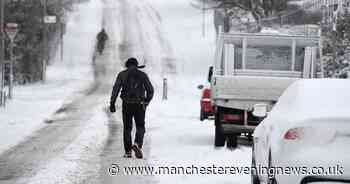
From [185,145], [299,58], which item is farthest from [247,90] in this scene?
[299,58]

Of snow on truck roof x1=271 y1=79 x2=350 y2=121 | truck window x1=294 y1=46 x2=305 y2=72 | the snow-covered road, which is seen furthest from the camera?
truck window x1=294 y1=46 x2=305 y2=72

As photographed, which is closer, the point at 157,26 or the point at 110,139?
the point at 110,139

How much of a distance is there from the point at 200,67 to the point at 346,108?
41347mm

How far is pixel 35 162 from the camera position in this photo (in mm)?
13117

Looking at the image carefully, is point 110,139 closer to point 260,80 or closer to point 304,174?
point 260,80

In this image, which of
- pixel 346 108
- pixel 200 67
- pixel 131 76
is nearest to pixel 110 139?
pixel 131 76

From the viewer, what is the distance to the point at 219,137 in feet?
50.9

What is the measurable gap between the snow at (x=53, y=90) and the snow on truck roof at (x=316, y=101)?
765 cm

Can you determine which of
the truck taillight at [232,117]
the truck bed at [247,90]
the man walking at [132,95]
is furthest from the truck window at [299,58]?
the man walking at [132,95]

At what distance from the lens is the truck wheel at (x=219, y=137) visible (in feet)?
50.8

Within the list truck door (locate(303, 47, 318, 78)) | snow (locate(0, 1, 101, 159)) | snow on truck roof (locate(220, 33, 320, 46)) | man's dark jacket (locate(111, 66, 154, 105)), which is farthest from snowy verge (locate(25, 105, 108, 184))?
truck door (locate(303, 47, 318, 78))

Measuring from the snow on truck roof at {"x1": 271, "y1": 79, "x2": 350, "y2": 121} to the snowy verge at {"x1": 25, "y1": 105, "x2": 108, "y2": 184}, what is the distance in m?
3.42

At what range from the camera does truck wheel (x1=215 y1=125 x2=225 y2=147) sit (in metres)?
15.5

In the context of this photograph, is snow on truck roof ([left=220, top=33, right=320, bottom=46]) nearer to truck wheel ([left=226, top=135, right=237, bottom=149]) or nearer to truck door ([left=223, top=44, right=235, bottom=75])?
truck door ([left=223, top=44, right=235, bottom=75])
